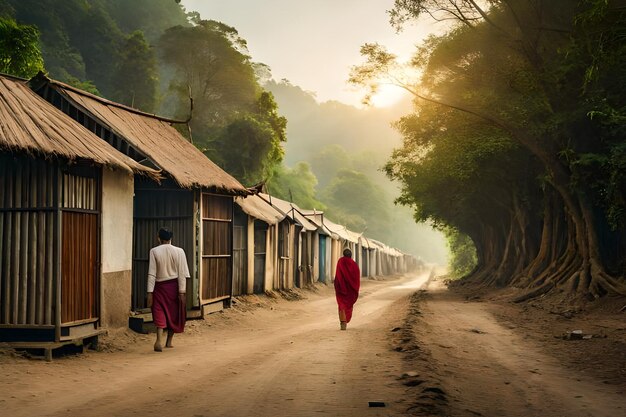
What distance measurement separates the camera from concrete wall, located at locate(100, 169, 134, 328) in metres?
10.8

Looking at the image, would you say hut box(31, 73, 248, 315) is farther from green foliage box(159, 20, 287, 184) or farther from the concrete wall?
green foliage box(159, 20, 287, 184)

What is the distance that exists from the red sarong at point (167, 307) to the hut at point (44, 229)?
1074 millimetres

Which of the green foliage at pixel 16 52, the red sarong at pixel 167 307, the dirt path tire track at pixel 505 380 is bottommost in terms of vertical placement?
the dirt path tire track at pixel 505 380

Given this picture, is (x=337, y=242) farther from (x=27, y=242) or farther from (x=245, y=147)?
(x=27, y=242)

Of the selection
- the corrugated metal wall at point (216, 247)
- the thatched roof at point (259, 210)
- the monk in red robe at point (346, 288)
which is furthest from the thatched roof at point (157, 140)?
the monk in red robe at point (346, 288)

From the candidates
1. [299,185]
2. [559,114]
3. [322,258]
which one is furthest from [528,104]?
[299,185]

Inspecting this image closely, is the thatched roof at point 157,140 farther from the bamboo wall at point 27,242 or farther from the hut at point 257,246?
the hut at point 257,246

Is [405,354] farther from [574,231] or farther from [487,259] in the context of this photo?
[487,259]

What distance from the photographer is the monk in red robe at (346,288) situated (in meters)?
13.4

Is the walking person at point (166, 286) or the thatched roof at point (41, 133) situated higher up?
the thatched roof at point (41, 133)

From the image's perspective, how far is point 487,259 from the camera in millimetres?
41156

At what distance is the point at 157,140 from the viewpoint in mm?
14492

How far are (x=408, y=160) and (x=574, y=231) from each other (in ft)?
41.8

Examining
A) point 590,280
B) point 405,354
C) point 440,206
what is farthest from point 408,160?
point 405,354
